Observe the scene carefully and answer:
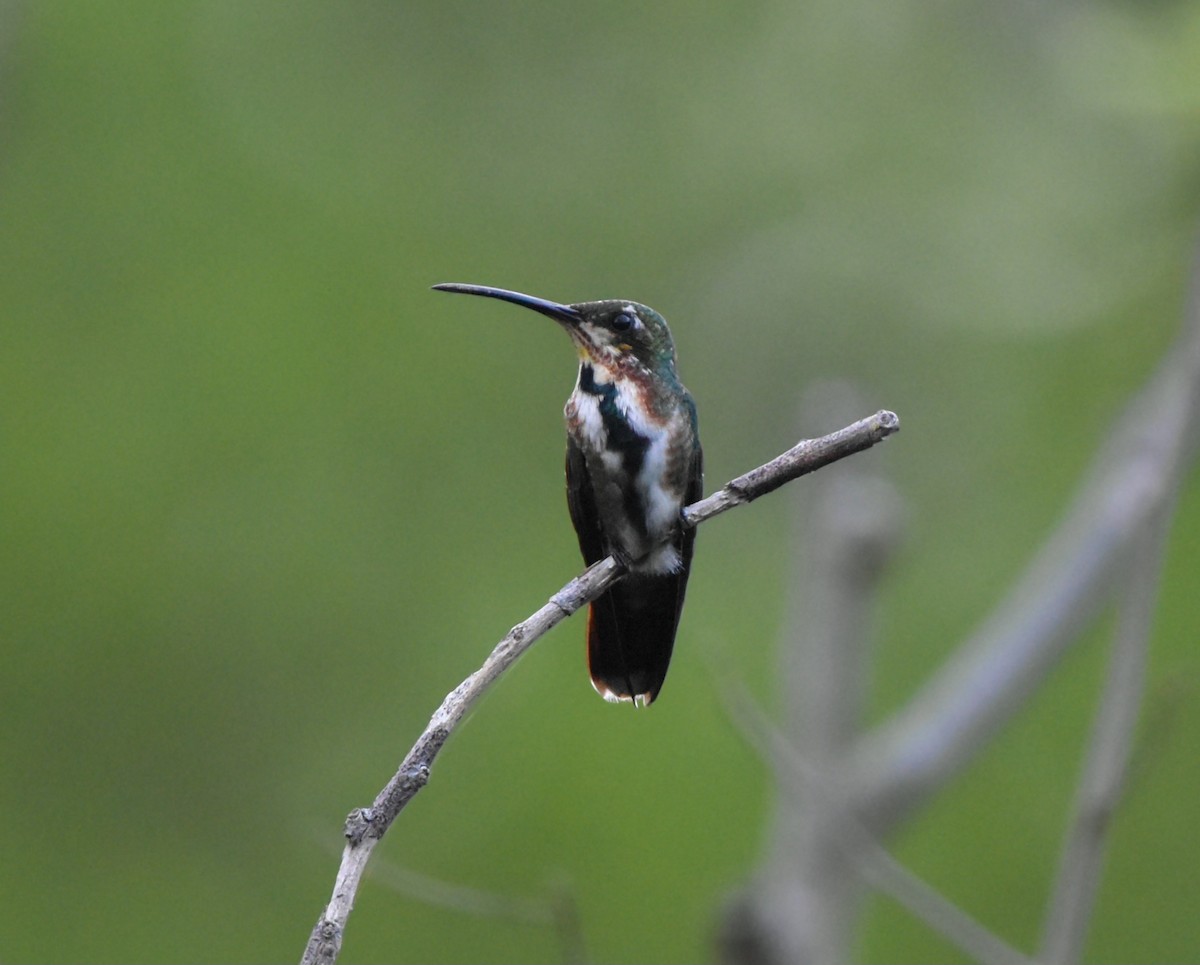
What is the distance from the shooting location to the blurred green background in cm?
912

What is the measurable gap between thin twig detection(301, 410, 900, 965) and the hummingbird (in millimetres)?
446

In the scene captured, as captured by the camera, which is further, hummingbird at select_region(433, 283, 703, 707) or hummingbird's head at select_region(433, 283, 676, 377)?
hummingbird's head at select_region(433, 283, 676, 377)

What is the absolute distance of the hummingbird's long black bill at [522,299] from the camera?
10.3 ft

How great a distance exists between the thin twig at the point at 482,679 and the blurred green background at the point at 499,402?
2.34 m

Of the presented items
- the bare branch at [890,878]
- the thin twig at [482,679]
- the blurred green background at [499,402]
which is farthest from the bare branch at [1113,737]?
the blurred green background at [499,402]

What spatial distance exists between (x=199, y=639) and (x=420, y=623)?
1.77 metres

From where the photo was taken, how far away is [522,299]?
3283 millimetres

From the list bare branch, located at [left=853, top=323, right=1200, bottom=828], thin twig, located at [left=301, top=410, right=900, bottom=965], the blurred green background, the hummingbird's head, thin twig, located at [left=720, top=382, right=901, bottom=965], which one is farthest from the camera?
the blurred green background

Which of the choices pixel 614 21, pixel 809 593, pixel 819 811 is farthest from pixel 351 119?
pixel 819 811

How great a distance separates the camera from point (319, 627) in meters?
11.3

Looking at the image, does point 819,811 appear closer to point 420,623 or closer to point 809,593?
point 809,593

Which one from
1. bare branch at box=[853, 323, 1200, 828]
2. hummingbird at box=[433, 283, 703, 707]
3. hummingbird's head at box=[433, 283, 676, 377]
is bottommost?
hummingbird at box=[433, 283, 703, 707]

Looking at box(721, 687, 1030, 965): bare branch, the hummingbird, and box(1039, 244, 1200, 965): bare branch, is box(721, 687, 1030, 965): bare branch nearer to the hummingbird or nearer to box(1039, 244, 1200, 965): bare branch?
box(1039, 244, 1200, 965): bare branch

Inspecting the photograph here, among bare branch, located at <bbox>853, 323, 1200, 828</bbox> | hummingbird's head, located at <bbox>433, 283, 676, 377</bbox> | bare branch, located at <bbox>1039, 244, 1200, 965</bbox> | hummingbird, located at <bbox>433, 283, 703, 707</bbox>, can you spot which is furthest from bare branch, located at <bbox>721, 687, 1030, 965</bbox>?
bare branch, located at <bbox>853, 323, 1200, 828</bbox>
